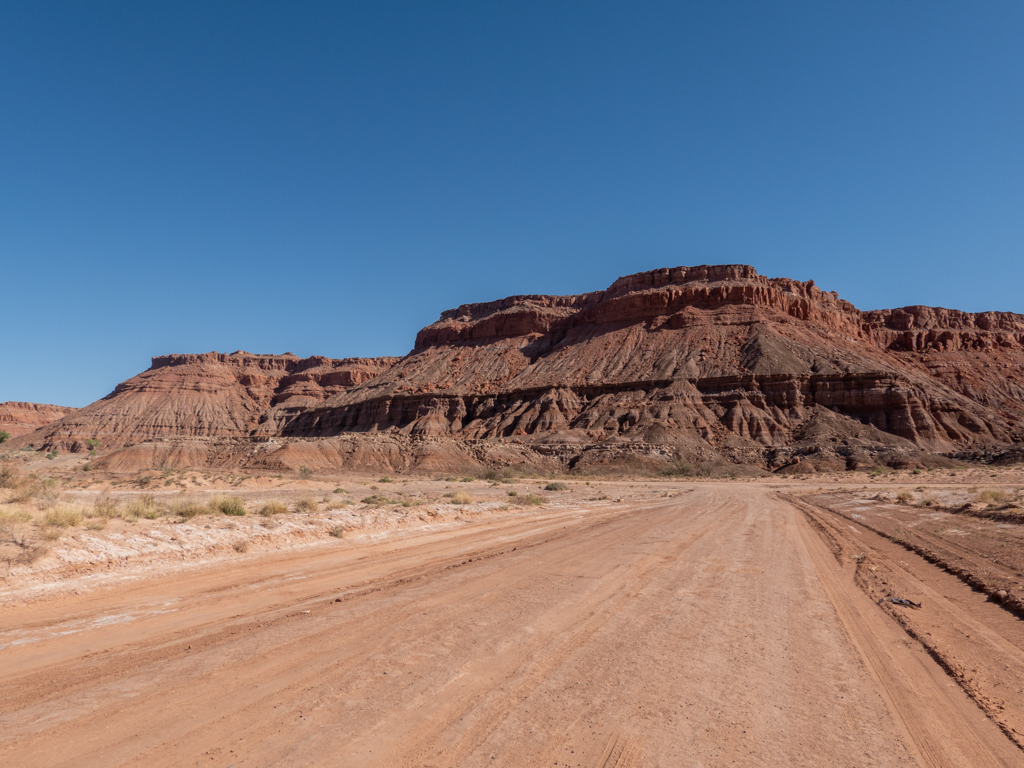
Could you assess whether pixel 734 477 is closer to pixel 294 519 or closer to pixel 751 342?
pixel 751 342

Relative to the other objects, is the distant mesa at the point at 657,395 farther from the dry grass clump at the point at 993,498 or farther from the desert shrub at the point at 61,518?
the desert shrub at the point at 61,518

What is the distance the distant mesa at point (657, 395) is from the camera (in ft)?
198

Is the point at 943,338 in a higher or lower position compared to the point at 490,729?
higher

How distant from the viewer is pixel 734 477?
53.6 metres

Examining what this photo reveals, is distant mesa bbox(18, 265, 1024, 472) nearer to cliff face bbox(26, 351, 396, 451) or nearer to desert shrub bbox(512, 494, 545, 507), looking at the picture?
cliff face bbox(26, 351, 396, 451)

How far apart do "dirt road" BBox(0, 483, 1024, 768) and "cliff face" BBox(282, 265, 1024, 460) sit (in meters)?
57.5

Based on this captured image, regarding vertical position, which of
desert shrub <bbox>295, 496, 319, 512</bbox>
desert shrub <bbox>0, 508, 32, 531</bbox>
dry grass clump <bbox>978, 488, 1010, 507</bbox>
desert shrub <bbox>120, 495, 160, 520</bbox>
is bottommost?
dry grass clump <bbox>978, 488, 1010, 507</bbox>

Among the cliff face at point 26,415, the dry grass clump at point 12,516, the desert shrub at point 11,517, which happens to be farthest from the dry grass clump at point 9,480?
the cliff face at point 26,415

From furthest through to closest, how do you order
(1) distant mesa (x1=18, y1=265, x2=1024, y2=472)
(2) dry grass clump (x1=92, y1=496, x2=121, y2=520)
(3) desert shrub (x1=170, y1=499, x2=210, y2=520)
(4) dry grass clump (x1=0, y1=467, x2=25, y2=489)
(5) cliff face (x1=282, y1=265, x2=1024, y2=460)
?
1. (5) cliff face (x1=282, y1=265, x2=1024, y2=460)
2. (1) distant mesa (x1=18, y1=265, x2=1024, y2=472)
3. (4) dry grass clump (x1=0, y1=467, x2=25, y2=489)
4. (3) desert shrub (x1=170, y1=499, x2=210, y2=520)
5. (2) dry grass clump (x1=92, y1=496, x2=121, y2=520)

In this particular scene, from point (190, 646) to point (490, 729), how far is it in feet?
10.9

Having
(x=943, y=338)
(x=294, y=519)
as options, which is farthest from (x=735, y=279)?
(x=294, y=519)

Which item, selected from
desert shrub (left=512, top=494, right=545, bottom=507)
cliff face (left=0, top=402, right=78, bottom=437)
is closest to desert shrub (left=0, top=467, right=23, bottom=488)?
desert shrub (left=512, top=494, right=545, bottom=507)

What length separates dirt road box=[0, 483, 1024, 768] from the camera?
11.6 ft

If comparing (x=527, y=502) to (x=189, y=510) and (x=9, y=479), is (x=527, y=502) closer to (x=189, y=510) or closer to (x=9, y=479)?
(x=189, y=510)
